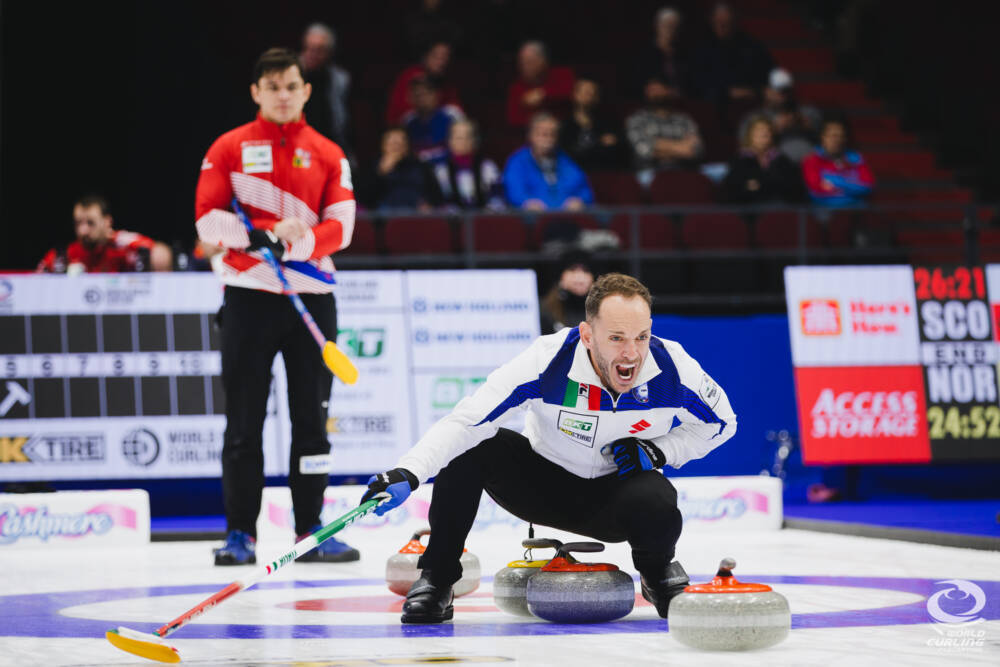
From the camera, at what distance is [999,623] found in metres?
3.54

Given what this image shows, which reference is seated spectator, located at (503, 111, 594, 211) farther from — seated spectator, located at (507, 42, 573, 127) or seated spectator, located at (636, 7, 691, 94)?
seated spectator, located at (636, 7, 691, 94)

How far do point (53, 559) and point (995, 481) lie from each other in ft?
18.1

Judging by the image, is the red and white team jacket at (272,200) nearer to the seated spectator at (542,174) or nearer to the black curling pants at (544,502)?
the black curling pants at (544,502)

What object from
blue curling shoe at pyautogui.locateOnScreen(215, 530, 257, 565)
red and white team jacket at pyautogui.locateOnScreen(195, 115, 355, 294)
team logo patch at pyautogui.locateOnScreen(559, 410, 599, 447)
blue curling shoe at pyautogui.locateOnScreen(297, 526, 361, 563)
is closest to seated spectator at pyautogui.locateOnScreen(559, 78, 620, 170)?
red and white team jacket at pyautogui.locateOnScreen(195, 115, 355, 294)

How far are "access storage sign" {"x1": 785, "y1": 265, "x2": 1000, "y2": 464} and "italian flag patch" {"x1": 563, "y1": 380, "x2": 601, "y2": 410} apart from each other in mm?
4294

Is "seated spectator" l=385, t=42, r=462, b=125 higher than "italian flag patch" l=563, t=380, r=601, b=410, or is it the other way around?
"seated spectator" l=385, t=42, r=462, b=125

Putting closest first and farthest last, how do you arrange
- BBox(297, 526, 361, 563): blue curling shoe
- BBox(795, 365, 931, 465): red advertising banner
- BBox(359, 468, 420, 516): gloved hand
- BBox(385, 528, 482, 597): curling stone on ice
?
BBox(359, 468, 420, 516): gloved hand < BBox(385, 528, 482, 597): curling stone on ice < BBox(297, 526, 361, 563): blue curling shoe < BBox(795, 365, 931, 465): red advertising banner

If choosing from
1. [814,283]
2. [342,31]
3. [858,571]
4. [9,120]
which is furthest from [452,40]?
[858,571]

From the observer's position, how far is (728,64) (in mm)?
11734

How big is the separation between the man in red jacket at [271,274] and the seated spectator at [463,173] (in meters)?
4.15

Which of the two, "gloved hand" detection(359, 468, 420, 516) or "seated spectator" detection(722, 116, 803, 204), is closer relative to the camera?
"gloved hand" detection(359, 468, 420, 516)

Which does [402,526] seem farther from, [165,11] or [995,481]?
[165,11]

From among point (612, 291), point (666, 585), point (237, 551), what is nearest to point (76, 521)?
point (237, 551)

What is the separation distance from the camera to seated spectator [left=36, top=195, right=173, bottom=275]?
8.02 meters
